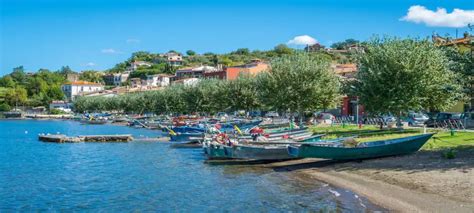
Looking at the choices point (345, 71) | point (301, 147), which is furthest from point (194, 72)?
point (301, 147)

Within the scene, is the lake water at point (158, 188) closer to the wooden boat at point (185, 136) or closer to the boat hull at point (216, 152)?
the boat hull at point (216, 152)

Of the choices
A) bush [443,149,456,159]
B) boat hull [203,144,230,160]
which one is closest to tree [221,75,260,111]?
boat hull [203,144,230,160]

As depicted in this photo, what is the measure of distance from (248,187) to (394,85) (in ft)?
61.1

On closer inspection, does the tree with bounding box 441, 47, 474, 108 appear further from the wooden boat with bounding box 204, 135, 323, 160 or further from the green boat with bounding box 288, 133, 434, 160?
the wooden boat with bounding box 204, 135, 323, 160

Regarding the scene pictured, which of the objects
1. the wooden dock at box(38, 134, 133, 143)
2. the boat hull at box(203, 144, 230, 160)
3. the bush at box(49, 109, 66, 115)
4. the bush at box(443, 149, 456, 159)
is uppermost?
the bush at box(49, 109, 66, 115)

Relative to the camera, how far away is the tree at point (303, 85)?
5325 centimetres

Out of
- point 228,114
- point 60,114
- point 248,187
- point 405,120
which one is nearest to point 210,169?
point 248,187

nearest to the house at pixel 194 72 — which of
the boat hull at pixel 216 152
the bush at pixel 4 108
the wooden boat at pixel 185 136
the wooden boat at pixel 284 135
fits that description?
the bush at pixel 4 108

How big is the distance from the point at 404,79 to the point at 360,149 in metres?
12.5

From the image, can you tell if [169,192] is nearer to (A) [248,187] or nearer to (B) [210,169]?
(A) [248,187]

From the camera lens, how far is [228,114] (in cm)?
9906

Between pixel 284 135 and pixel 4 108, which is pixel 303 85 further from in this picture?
pixel 4 108

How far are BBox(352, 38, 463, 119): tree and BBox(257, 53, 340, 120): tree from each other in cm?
1129

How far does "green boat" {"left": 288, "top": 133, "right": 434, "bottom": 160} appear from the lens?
29.2 metres
